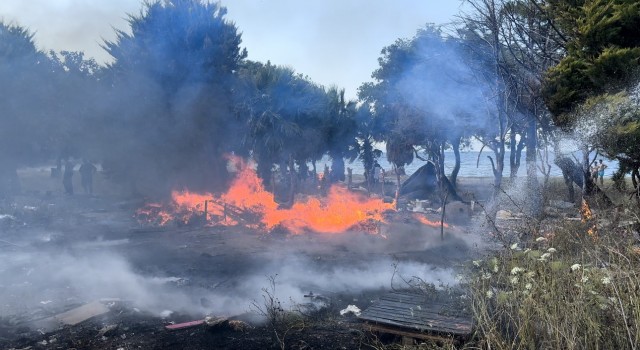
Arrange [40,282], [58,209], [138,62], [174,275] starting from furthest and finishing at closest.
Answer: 1. [138,62]
2. [58,209]
3. [174,275]
4. [40,282]

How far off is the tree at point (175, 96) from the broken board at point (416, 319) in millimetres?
18631

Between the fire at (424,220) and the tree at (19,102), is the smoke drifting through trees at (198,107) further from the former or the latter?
the fire at (424,220)

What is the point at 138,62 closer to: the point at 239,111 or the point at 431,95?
the point at 239,111

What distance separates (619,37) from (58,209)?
66.4ft

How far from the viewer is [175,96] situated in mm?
23906

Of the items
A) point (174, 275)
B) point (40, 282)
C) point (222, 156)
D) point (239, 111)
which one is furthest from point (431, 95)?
point (40, 282)

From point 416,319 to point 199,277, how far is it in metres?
5.73

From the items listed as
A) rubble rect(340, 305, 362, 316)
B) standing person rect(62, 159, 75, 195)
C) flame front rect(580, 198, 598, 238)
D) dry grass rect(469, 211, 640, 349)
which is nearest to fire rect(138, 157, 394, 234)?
standing person rect(62, 159, 75, 195)

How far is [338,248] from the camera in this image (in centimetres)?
1350

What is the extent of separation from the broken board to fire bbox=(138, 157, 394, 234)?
9.67 meters

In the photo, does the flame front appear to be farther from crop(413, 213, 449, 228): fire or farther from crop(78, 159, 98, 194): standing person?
crop(78, 159, 98, 194): standing person

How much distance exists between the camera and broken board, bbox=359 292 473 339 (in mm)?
5445

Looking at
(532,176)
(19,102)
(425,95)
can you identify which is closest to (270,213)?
(425,95)

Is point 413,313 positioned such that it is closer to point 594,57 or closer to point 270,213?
point 594,57
